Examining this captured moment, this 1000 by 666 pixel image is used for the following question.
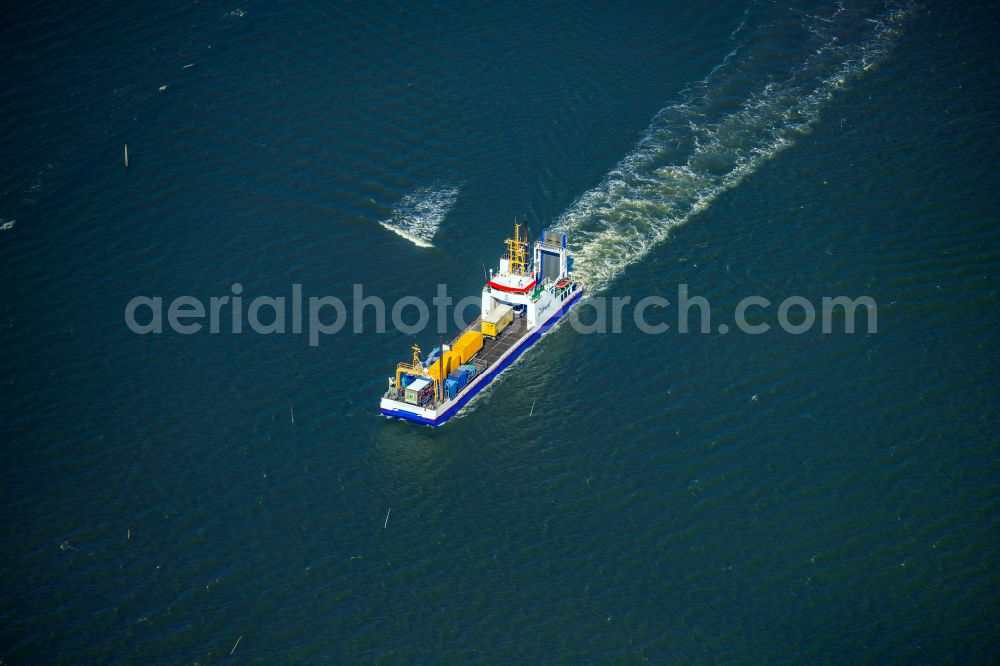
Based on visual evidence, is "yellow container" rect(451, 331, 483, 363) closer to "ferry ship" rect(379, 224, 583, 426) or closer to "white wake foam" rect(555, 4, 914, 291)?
"ferry ship" rect(379, 224, 583, 426)

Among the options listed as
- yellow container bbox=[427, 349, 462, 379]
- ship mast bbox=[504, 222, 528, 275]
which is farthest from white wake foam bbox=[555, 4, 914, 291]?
yellow container bbox=[427, 349, 462, 379]

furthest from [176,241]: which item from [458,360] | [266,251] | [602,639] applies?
[602,639]

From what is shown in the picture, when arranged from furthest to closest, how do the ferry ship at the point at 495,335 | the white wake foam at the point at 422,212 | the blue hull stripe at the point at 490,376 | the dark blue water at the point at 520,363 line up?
1. the white wake foam at the point at 422,212
2. the ferry ship at the point at 495,335
3. the blue hull stripe at the point at 490,376
4. the dark blue water at the point at 520,363

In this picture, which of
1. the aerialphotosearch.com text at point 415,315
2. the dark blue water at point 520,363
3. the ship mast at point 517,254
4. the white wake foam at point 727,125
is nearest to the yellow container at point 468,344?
the aerialphotosearch.com text at point 415,315

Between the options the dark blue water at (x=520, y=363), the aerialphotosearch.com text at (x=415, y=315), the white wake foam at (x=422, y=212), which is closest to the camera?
the dark blue water at (x=520, y=363)

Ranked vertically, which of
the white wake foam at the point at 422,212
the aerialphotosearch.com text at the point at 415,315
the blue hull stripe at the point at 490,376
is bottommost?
the blue hull stripe at the point at 490,376

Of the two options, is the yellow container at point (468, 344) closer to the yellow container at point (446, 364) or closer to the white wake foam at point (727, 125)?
the yellow container at point (446, 364)

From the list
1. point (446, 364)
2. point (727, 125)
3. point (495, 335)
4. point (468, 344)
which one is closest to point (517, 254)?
point (495, 335)
